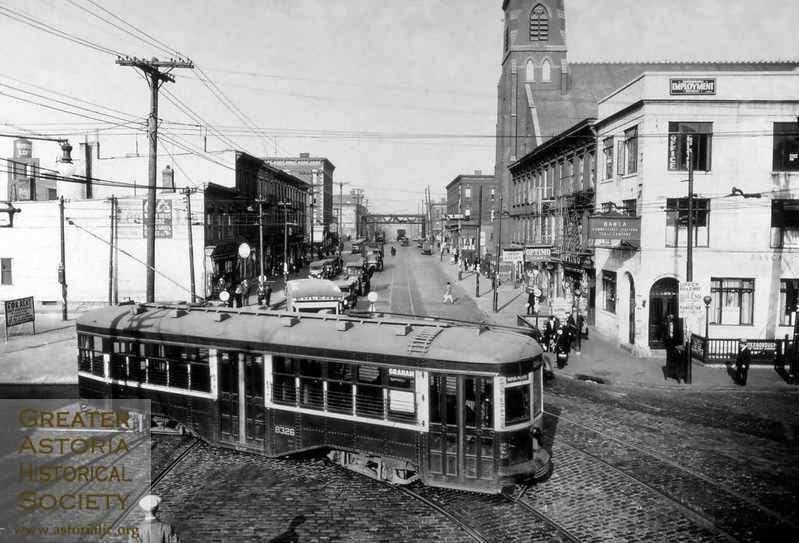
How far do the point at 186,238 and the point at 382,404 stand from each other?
106ft

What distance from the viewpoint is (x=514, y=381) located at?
11203 mm

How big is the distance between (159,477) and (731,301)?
22294 mm

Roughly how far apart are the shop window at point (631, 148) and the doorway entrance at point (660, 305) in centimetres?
470

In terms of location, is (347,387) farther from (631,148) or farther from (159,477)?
(631,148)

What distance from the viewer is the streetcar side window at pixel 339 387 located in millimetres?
12203

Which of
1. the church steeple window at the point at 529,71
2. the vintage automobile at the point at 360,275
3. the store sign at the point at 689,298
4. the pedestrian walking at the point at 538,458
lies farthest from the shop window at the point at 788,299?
the church steeple window at the point at 529,71

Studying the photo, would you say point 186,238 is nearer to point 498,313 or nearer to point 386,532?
point 498,313

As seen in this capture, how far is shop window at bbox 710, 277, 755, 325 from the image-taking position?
85.1ft

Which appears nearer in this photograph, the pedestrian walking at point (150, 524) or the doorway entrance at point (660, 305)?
the pedestrian walking at point (150, 524)

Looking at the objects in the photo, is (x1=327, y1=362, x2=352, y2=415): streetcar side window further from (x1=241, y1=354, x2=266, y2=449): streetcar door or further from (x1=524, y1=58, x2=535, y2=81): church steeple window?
(x1=524, y1=58, x2=535, y2=81): church steeple window

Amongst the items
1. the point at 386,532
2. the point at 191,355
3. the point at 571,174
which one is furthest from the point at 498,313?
the point at 386,532

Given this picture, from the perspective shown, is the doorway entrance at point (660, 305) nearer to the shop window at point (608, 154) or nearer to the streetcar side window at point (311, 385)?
the shop window at point (608, 154)

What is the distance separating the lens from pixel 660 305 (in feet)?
86.4

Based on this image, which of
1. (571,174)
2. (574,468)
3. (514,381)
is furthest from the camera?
(571,174)
